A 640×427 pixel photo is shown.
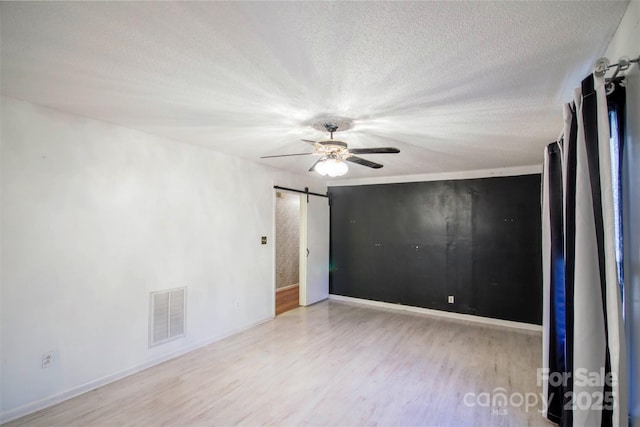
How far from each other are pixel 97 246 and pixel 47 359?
94 centimetres

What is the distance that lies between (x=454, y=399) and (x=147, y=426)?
246 cm

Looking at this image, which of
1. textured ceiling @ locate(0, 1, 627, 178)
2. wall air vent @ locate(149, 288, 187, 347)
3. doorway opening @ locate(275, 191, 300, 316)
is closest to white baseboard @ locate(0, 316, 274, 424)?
wall air vent @ locate(149, 288, 187, 347)

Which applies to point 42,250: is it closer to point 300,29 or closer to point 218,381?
point 218,381

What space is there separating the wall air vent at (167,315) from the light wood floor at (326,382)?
28 cm

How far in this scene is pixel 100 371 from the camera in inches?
109

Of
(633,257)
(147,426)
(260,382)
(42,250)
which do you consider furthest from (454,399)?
(42,250)

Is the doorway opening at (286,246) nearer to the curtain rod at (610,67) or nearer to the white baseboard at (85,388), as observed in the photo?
the white baseboard at (85,388)

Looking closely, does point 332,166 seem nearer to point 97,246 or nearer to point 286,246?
point 97,246

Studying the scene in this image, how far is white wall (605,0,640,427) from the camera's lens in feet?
3.96

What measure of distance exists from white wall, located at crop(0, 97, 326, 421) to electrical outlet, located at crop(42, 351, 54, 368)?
3cm

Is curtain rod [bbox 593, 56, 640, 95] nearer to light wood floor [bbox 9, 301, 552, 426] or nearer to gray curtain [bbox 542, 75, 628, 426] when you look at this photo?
gray curtain [bbox 542, 75, 628, 426]

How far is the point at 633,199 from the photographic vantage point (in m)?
1.27

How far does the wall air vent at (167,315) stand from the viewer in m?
3.21

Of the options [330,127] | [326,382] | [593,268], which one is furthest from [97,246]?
[593,268]
